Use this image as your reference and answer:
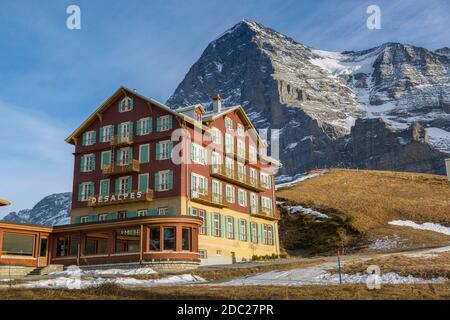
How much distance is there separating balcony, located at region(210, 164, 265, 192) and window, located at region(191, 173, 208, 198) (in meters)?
1.33

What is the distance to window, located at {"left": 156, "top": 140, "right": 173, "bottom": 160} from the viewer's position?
147 ft

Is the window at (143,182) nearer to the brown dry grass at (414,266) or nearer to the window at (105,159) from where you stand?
the window at (105,159)

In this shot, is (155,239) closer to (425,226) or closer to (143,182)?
(143,182)

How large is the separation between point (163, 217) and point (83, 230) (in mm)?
7443

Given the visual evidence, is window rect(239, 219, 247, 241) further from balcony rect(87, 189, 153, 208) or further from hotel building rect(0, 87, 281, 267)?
balcony rect(87, 189, 153, 208)

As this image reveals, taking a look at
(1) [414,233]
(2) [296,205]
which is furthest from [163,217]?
(2) [296,205]

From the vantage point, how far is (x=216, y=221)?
154 feet

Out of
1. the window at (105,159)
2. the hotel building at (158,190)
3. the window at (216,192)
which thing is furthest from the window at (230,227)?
the window at (105,159)

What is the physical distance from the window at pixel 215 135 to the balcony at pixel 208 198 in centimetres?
536

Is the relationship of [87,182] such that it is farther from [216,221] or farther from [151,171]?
[216,221]

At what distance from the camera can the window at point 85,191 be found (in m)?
48.4

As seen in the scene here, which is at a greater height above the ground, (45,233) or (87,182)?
(87,182)

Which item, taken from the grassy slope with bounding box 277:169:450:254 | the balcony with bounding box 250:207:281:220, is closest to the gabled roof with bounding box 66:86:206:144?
the balcony with bounding box 250:207:281:220
